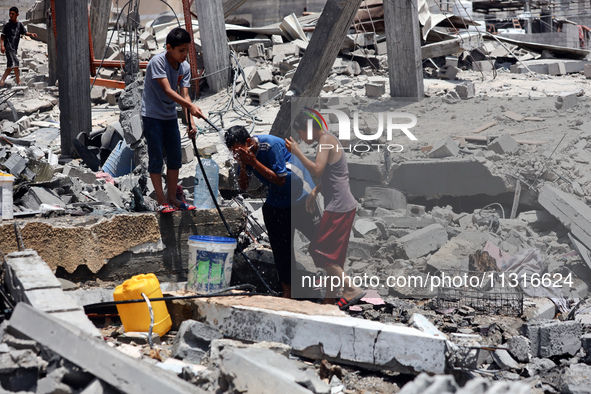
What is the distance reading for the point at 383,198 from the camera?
6621 mm

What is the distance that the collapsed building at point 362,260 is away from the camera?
128 inches

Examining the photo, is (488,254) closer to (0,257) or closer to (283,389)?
(283,389)

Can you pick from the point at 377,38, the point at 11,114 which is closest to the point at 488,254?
the point at 377,38

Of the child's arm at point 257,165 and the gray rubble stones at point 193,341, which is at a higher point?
the child's arm at point 257,165

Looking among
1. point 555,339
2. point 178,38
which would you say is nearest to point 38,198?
point 178,38

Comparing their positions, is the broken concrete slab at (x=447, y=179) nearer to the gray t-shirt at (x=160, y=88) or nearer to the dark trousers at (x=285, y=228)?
the dark trousers at (x=285, y=228)

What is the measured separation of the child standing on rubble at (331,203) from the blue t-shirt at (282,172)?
8 cm

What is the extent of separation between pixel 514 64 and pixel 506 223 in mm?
6697

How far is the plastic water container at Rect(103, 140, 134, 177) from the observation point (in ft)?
25.4

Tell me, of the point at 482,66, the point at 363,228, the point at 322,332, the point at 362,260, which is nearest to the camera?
the point at 322,332

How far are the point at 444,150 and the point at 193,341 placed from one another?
12.4 ft

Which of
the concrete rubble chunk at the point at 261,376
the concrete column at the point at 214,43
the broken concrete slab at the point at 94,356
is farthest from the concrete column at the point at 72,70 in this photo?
the concrete rubble chunk at the point at 261,376

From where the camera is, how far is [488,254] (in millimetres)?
5352

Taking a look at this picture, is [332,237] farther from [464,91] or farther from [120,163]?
[464,91]
